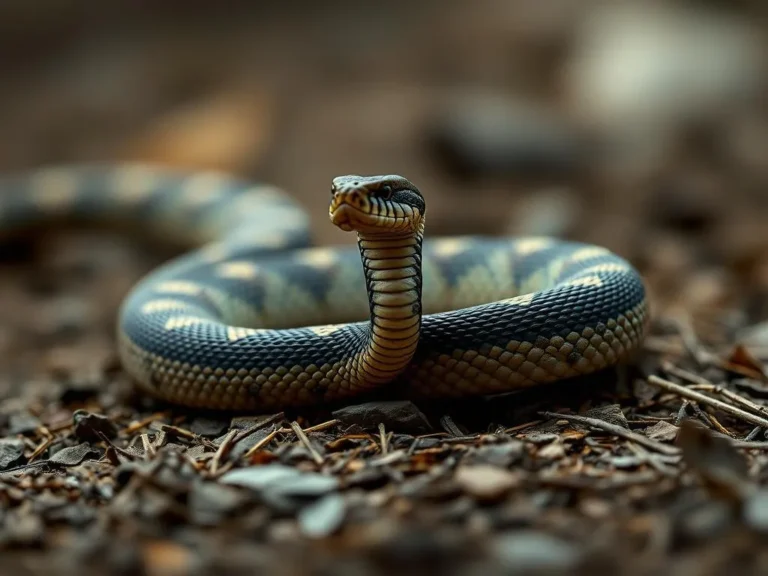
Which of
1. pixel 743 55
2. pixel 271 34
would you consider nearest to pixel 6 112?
pixel 271 34

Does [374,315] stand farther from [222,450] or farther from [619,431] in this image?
[619,431]

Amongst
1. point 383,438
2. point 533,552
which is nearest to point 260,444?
point 383,438

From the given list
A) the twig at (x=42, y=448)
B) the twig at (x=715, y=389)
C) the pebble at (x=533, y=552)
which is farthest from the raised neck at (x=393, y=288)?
the twig at (x=42, y=448)

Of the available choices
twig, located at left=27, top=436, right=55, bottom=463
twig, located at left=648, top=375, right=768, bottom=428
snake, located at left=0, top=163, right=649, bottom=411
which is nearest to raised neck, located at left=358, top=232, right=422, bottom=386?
snake, located at left=0, top=163, right=649, bottom=411

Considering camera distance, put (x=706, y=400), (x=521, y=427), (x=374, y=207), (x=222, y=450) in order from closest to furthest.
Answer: (x=374, y=207) < (x=222, y=450) < (x=521, y=427) < (x=706, y=400)

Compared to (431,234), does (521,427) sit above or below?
below

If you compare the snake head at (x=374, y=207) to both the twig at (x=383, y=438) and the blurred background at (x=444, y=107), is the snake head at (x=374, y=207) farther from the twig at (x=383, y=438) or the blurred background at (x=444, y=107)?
the blurred background at (x=444, y=107)
